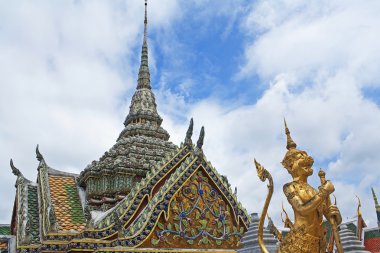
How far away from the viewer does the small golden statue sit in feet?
17.8

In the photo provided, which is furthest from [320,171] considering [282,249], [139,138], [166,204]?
[139,138]

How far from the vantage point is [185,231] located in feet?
33.7

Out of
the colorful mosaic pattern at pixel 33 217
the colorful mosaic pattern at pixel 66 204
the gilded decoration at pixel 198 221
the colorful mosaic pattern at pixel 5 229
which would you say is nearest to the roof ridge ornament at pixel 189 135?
the gilded decoration at pixel 198 221

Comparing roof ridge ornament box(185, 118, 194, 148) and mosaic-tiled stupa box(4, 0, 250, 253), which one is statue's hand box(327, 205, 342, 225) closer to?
mosaic-tiled stupa box(4, 0, 250, 253)

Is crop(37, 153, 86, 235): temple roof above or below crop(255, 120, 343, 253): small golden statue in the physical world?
above

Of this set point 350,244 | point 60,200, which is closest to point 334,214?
point 350,244

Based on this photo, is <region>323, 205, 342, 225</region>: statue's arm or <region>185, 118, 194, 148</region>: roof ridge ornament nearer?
<region>323, 205, 342, 225</region>: statue's arm

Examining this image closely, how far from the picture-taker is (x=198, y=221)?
34.8 feet

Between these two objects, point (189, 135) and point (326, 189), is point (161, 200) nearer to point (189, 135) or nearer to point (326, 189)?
point (189, 135)

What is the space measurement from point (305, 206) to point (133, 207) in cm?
554

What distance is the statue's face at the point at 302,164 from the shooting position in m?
5.83

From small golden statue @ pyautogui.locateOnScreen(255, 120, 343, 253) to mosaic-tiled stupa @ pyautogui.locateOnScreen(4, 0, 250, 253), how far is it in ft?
14.6

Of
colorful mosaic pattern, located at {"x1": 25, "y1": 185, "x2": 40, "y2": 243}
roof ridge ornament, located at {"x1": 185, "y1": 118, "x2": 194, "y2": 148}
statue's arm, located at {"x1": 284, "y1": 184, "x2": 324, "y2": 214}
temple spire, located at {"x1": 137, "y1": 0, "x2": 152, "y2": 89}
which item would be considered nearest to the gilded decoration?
roof ridge ornament, located at {"x1": 185, "y1": 118, "x2": 194, "y2": 148}

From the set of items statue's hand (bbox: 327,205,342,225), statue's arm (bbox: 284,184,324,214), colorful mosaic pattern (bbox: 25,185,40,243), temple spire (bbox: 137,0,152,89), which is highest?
temple spire (bbox: 137,0,152,89)
